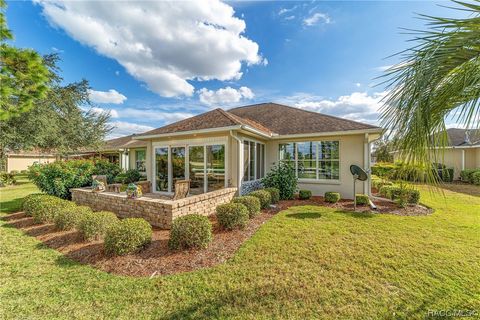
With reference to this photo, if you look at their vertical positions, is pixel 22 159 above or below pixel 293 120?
below

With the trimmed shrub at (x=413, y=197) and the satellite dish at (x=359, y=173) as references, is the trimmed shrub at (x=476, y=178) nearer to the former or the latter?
the trimmed shrub at (x=413, y=197)

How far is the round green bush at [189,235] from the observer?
4688mm

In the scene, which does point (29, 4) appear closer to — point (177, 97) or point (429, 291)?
point (177, 97)

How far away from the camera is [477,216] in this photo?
24.0ft

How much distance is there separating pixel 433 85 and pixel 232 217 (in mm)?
5107

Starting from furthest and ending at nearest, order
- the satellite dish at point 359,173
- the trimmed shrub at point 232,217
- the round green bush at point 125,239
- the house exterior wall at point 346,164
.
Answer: the house exterior wall at point 346,164
the satellite dish at point 359,173
the trimmed shrub at point 232,217
the round green bush at point 125,239

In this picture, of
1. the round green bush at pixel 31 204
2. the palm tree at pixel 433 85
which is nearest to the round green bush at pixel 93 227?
the round green bush at pixel 31 204

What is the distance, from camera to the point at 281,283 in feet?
11.5

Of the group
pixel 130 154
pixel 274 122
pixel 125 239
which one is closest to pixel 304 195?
pixel 274 122

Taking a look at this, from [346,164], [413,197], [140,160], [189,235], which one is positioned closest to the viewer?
[189,235]

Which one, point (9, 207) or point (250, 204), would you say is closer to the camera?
point (250, 204)

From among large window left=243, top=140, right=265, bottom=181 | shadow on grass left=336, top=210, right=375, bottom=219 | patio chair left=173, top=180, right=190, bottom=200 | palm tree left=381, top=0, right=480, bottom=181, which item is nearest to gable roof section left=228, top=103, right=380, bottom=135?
large window left=243, top=140, right=265, bottom=181

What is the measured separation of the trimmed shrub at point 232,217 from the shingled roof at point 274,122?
405 cm

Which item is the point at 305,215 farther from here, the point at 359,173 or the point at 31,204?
the point at 31,204
